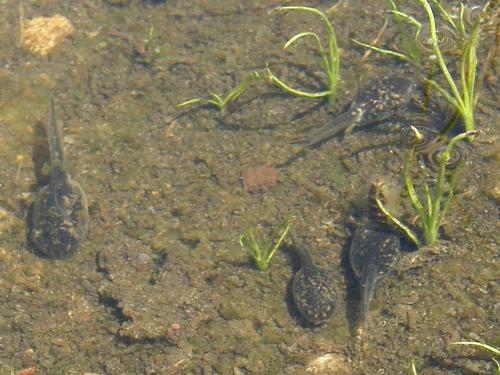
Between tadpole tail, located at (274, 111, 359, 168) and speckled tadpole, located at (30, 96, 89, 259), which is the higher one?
tadpole tail, located at (274, 111, 359, 168)

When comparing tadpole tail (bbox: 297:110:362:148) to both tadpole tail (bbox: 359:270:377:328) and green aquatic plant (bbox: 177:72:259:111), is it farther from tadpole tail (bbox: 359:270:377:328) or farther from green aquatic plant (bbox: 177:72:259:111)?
tadpole tail (bbox: 359:270:377:328)

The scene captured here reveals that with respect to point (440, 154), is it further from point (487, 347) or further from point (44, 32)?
point (44, 32)

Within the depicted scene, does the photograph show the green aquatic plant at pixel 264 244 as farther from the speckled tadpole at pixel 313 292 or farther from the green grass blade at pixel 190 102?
the green grass blade at pixel 190 102

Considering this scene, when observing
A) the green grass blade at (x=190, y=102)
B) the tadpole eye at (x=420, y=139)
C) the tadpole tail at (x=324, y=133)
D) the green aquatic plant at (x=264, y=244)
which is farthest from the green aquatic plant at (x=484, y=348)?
the green grass blade at (x=190, y=102)

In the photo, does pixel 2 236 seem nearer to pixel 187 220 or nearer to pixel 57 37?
pixel 187 220

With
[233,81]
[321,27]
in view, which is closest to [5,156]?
[233,81]

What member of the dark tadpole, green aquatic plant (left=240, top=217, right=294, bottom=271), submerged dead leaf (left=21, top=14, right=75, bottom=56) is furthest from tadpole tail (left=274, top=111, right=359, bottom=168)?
submerged dead leaf (left=21, top=14, right=75, bottom=56)
